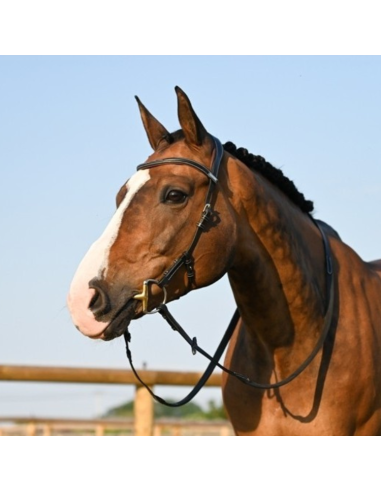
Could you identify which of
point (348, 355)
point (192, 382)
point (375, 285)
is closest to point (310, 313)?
point (348, 355)

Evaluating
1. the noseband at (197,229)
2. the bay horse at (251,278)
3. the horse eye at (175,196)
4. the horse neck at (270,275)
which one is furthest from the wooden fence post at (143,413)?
the horse eye at (175,196)

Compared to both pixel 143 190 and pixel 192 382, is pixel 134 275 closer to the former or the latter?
pixel 143 190

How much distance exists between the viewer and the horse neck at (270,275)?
4.14 m

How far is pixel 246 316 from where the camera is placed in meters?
4.29

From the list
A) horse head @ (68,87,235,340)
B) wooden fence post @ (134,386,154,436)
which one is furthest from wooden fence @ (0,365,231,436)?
horse head @ (68,87,235,340)

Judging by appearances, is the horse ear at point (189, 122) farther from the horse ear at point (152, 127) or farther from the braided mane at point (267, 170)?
the braided mane at point (267, 170)

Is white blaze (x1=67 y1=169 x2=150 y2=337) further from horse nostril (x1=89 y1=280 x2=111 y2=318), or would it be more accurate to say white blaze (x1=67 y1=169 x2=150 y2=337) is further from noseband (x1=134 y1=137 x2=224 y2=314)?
noseband (x1=134 y1=137 x2=224 y2=314)

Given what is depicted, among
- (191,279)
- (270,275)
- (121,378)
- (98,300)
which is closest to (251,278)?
(270,275)

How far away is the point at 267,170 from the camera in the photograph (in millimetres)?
→ 4473

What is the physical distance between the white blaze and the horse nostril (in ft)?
0.05

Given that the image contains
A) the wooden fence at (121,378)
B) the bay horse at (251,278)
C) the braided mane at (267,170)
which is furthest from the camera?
the wooden fence at (121,378)

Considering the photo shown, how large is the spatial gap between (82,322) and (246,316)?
3.52 feet

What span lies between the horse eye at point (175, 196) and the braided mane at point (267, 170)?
645 mm

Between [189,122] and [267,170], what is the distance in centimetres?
65
